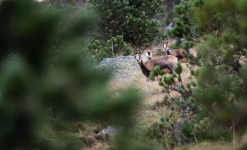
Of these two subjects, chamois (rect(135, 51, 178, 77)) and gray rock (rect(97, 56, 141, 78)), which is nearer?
gray rock (rect(97, 56, 141, 78))

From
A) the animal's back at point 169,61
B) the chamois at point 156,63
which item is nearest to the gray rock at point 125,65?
the chamois at point 156,63

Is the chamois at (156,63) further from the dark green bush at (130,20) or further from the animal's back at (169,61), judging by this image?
the dark green bush at (130,20)

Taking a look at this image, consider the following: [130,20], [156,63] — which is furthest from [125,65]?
[130,20]

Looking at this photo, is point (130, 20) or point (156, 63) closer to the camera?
point (156, 63)

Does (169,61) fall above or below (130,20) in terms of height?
below

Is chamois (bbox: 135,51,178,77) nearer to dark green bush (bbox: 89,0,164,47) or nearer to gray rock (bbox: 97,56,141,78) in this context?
gray rock (bbox: 97,56,141,78)

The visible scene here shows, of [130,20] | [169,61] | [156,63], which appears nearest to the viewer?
[169,61]

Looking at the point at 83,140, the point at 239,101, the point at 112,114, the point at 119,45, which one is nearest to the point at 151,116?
the point at 83,140

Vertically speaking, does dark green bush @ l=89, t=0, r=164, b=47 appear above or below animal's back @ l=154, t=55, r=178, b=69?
above

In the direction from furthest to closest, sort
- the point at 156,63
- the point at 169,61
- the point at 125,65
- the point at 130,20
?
the point at 130,20 → the point at 156,63 → the point at 169,61 → the point at 125,65

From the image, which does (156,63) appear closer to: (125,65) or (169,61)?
(169,61)

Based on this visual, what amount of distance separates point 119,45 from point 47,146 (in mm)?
10440

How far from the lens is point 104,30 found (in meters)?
13.9

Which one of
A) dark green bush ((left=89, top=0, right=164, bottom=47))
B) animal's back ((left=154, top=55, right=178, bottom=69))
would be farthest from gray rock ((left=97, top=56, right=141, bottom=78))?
dark green bush ((left=89, top=0, right=164, bottom=47))
